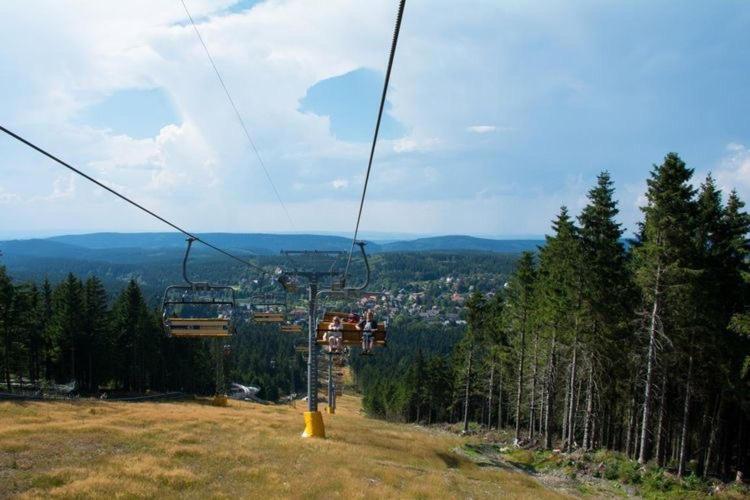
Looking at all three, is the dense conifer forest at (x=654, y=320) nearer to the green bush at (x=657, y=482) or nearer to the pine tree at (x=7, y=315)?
the green bush at (x=657, y=482)

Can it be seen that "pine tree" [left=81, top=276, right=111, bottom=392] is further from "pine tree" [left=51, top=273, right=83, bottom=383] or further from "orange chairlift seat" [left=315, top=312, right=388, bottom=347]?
"orange chairlift seat" [left=315, top=312, right=388, bottom=347]

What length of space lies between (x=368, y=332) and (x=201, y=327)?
937 centimetres

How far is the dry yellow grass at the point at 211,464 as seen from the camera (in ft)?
54.6

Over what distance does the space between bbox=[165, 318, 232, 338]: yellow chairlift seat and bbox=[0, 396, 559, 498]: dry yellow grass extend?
15.4 ft

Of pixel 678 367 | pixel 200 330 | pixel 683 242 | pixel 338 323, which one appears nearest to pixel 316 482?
pixel 338 323

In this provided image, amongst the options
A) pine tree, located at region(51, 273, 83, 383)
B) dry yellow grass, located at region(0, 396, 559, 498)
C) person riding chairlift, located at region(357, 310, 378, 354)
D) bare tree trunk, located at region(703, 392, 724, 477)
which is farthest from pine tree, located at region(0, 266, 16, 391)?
bare tree trunk, located at region(703, 392, 724, 477)

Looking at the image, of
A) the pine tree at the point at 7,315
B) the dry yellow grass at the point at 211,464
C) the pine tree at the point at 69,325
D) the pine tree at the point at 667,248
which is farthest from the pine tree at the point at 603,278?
the pine tree at the point at 69,325

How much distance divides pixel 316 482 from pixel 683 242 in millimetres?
20095

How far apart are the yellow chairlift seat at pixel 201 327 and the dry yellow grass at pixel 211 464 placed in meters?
4.70

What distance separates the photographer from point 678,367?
3064 centimetres

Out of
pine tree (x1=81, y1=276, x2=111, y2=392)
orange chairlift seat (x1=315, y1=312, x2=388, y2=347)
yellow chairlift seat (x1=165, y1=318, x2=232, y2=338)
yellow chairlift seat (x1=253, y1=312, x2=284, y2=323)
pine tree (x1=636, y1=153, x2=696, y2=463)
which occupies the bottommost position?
pine tree (x1=81, y1=276, x2=111, y2=392)

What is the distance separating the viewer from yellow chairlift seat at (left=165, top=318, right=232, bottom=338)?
26.7 meters

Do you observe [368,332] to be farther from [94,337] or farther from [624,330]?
[94,337]

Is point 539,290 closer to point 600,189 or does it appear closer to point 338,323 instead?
point 600,189
